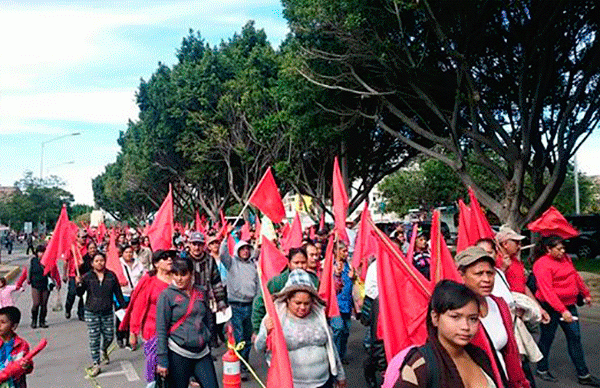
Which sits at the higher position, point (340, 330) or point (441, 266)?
point (441, 266)

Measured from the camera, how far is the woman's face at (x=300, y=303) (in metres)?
4.23

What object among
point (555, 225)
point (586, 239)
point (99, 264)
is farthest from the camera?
point (586, 239)

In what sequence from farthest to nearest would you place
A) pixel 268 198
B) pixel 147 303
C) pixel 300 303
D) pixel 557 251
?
pixel 268 198 < pixel 557 251 < pixel 147 303 < pixel 300 303

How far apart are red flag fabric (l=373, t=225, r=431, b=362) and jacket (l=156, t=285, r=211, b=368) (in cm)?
166

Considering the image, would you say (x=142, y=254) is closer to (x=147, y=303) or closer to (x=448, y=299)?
(x=147, y=303)

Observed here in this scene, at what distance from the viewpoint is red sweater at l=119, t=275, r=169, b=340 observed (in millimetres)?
5805

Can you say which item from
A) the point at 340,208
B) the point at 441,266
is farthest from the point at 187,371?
the point at 340,208

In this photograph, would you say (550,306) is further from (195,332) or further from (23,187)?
(23,187)

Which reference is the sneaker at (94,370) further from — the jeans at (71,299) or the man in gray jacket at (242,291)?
the jeans at (71,299)

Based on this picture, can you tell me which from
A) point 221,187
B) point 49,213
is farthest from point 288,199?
point 221,187

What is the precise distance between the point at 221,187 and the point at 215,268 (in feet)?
114

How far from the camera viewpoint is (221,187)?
1671 inches

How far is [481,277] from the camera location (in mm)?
3564

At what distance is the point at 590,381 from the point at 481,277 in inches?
160
